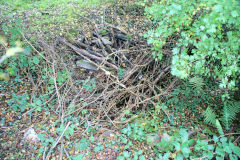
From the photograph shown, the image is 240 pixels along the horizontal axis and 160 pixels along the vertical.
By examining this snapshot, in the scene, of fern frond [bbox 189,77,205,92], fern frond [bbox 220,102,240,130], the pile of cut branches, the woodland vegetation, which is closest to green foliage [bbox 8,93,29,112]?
the woodland vegetation

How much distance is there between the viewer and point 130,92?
4160 mm

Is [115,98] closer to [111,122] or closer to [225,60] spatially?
[111,122]

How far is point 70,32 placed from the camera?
5676 mm

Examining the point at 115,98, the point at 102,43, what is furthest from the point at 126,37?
the point at 115,98

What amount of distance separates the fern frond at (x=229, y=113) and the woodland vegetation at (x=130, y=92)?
0.02m

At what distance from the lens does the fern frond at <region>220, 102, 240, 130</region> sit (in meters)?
3.63

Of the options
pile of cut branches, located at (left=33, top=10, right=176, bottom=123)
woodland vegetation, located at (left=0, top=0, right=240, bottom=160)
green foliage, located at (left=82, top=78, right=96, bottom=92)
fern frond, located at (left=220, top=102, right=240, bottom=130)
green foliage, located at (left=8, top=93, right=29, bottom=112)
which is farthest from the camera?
green foliage, located at (left=82, top=78, right=96, bottom=92)

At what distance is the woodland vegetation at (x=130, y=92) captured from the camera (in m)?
2.94

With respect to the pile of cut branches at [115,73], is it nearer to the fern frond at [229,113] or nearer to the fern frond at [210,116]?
the fern frond at [210,116]

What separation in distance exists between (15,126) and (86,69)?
78.8 inches

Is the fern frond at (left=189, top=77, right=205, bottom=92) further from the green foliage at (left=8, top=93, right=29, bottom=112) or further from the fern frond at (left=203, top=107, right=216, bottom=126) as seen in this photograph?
the green foliage at (left=8, top=93, right=29, bottom=112)

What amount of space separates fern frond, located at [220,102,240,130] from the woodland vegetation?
0.02m

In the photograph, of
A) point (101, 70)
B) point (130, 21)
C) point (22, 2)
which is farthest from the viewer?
point (22, 2)

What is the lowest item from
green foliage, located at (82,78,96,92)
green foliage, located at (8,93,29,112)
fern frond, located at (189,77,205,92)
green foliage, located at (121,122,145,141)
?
green foliage, located at (121,122,145,141)
